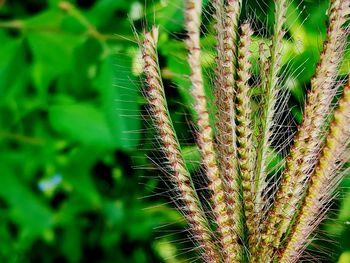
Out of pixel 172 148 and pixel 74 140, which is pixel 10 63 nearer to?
pixel 74 140

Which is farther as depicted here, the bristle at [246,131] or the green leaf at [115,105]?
the green leaf at [115,105]

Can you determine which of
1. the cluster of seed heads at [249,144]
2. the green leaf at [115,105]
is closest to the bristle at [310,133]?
the cluster of seed heads at [249,144]

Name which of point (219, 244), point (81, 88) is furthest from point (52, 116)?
point (219, 244)

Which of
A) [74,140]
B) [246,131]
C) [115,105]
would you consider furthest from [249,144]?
[74,140]

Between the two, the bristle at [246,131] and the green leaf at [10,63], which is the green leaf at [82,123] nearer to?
the green leaf at [10,63]

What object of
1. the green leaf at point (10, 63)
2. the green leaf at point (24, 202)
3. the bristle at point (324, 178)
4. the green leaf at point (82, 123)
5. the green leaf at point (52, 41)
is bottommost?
the green leaf at point (24, 202)

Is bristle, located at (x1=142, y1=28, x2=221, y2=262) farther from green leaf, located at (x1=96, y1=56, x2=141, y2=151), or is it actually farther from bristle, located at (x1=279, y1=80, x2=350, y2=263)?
green leaf, located at (x1=96, y1=56, x2=141, y2=151)

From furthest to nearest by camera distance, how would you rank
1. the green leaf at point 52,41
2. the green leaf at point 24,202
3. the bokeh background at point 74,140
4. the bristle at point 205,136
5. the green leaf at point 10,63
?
the green leaf at point 24,202 → the green leaf at point 10,63 → the green leaf at point 52,41 → the bokeh background at point 74,140 → the bristle at point 205,136

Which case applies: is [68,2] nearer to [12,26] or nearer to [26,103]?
[12,26]
